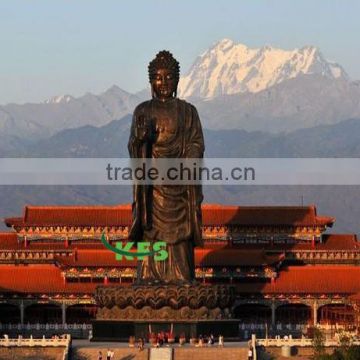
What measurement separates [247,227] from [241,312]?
6455mm

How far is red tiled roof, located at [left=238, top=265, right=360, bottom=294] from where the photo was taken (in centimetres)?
8062

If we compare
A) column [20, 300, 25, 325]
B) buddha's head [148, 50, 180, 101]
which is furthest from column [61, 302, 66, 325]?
buddha's head [148, 50, 180, 101]

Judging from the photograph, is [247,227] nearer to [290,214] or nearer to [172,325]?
[290,214]

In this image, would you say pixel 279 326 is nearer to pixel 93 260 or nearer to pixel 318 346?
pixel 93 260

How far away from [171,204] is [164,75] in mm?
Answer: 4550

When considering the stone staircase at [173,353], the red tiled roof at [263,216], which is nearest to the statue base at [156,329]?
the stone staircase at [173,353]

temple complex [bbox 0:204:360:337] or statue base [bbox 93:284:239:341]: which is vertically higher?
temple complex [bbox 0:204:360:337]

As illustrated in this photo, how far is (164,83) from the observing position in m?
68.2

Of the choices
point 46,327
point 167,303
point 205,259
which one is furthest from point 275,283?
point 167,303

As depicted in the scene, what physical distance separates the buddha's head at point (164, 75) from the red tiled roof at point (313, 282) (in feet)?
49.9

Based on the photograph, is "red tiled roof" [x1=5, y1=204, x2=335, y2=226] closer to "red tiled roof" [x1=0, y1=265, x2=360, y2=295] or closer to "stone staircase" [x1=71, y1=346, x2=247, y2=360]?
"red tiled roof" [x1=0, y1=265, x2=360, y2=295]

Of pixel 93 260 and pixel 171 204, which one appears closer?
pixel 171 204

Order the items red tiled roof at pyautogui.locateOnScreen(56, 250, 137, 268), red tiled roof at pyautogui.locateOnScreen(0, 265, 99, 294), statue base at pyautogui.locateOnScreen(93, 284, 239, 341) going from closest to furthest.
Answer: statue base at pyautogui.locateOnScreen(93, 284, 239, 341) < red tiled roof at pyautogui.locateOnScreen(0, 265, 99, 294) < red tiled roof at pyautogui.locateOnScreen(56, 250, 137, 268)

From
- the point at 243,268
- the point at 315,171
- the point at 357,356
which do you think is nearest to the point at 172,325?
the point at 357,356
